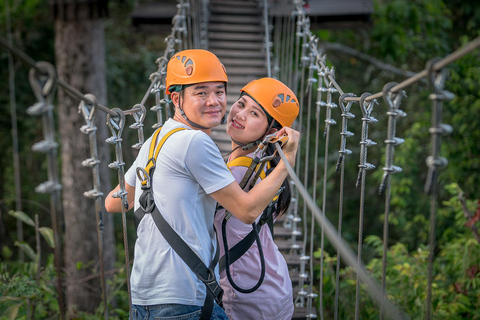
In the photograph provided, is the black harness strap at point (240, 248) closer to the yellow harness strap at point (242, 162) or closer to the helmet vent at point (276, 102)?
the yellow harness strap at point (242, 162)

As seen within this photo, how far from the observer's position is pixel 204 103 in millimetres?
1498

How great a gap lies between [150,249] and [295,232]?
1533 mm

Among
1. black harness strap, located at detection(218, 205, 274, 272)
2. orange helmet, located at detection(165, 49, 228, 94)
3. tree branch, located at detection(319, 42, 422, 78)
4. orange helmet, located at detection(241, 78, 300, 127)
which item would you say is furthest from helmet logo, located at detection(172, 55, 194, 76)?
tree branch, located at detection(319, 42, 422, 78)

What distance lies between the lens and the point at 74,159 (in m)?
4.67

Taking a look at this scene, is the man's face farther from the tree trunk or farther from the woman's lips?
the tree trunk

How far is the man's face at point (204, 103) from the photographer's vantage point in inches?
58.5

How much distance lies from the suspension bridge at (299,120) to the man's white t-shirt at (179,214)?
0.38 feet

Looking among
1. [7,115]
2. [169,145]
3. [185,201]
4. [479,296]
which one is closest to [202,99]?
[169,145]

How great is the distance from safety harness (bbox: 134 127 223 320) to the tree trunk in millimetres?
3439

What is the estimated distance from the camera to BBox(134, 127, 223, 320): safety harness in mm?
1302

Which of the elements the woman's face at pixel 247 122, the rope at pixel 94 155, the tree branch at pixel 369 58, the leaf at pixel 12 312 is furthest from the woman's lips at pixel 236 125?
the tree branch at pixel 369 58

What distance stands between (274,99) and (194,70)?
33cm

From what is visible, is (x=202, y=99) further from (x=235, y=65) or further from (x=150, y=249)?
(x=235, y=65)

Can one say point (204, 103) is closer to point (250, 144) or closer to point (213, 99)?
point (213, 99)
